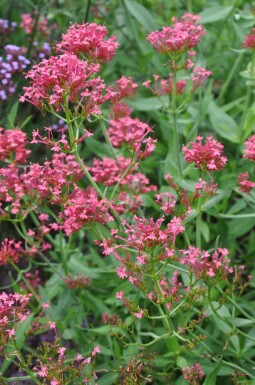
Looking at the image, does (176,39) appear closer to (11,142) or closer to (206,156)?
(206,156)

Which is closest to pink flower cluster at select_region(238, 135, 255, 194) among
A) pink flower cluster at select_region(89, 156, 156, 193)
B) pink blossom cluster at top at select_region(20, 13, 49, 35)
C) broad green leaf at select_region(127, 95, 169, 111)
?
pink flower cluster at select_region(89, 156, 156, 193)

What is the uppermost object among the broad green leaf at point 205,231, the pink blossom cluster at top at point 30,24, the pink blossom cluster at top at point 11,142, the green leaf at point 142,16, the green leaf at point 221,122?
the green leaf at point 142,16

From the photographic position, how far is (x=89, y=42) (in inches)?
98.0

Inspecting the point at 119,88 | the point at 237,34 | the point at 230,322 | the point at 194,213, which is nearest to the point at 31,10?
the point at 237,34

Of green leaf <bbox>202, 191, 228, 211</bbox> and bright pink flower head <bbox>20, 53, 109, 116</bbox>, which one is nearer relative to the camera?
bright pink flower head <bbox>20, 53, 109, 116</bbox>

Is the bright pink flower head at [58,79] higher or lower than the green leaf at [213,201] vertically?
higher

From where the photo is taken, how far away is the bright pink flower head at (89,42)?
8.01 ft

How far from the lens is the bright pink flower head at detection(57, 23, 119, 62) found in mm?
2443

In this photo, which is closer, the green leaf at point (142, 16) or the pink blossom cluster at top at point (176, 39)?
the pink blossom cluster at top at point (176, 39)

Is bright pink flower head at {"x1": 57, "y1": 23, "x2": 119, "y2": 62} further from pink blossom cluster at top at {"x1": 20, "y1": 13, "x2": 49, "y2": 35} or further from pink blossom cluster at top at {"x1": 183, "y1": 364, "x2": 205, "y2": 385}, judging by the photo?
pink blossom cluster at top at {"x1": 20, "y1": 13, "x2": 49, "y2": 35}

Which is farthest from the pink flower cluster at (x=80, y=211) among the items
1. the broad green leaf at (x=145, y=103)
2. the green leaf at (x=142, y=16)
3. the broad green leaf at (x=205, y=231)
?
the green leaf at (x=142, y=16)

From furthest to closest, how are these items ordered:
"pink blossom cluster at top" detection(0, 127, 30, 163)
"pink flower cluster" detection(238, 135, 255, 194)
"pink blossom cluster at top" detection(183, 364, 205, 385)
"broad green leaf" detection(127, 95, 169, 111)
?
"broad green leaf" detection(127, 95, 169, 111)
"pink blossom cluster at top" detection(0, 127, 30, 163)
"pink flower cluster" detection(238, 135, 255, 194)
"pink blossom cluster at top" detection(183, 364, 205, 385)

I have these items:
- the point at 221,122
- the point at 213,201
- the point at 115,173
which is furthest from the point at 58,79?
the point at 221,122

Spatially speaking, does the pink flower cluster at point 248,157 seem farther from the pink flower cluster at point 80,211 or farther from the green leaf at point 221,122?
the green leaf at point 221,122
